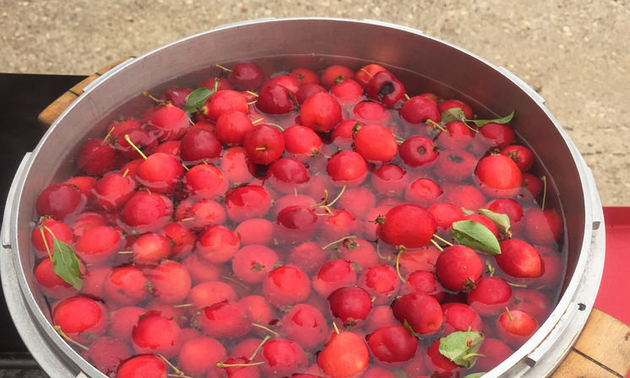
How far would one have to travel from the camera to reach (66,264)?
1.32 meters

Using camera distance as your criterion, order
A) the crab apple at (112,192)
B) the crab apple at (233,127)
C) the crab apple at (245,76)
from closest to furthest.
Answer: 1. the crab apple at (112,192)
2. the crab apple at (233,127)
3. the crab apple at (245,76)

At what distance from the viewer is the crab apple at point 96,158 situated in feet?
5.21

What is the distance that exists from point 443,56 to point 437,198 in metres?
0.48

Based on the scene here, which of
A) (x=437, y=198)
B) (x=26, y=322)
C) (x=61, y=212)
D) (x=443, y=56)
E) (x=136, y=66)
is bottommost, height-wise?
(x=26, y=322)

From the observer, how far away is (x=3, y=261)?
52.5 inches

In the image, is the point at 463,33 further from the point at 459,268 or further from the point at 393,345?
the point at 393,345

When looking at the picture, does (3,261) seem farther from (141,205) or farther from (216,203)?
(216,203)

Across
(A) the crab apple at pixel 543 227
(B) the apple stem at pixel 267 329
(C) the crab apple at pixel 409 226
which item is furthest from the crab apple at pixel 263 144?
(A) the crab apple at pixel 543 227

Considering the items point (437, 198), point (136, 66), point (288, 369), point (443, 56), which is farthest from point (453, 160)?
point (136, 66)

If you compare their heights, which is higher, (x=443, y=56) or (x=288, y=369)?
(x=443, y=56)

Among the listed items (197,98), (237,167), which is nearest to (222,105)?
(197,98)

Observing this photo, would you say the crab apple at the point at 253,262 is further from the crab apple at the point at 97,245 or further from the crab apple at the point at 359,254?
the crab apple at the point at 97,245

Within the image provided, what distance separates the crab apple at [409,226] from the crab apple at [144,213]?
0.53 meters

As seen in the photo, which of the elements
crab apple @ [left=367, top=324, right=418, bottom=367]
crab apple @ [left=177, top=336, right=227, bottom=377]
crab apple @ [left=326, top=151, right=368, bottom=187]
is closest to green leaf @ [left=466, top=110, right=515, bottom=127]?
crab apple @ [left=326, top=151, right=368, bottom=187]
